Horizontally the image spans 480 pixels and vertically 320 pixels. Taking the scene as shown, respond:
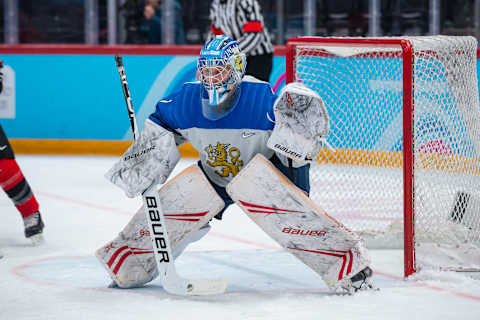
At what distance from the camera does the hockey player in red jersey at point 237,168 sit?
2650mm

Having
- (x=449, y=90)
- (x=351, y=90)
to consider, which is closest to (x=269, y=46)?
(x=351, y=90)

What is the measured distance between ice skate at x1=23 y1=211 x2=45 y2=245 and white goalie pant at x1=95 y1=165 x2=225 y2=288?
0.84 m

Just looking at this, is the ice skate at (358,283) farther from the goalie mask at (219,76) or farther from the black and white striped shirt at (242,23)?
the black and white striped shirt at (242,23)

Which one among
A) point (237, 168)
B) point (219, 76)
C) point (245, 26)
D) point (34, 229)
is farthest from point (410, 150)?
point (245, 26)

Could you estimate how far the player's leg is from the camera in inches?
145

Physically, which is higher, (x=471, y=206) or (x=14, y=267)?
(x=471, y=206)

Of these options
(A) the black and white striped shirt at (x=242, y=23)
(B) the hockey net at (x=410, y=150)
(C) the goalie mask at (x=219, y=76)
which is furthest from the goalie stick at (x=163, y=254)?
(A) the black and white striped shirt at (x=242, y=23)

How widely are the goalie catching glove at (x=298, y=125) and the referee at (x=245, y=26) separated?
2708mm

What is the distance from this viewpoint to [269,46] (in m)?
5.43

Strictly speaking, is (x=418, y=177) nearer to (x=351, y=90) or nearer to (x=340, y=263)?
(x=340, y=263)

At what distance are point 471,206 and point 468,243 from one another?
0.50 ft

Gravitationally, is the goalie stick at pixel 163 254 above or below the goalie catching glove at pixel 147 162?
below

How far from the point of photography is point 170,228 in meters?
2.89

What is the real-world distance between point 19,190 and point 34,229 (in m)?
0.18
